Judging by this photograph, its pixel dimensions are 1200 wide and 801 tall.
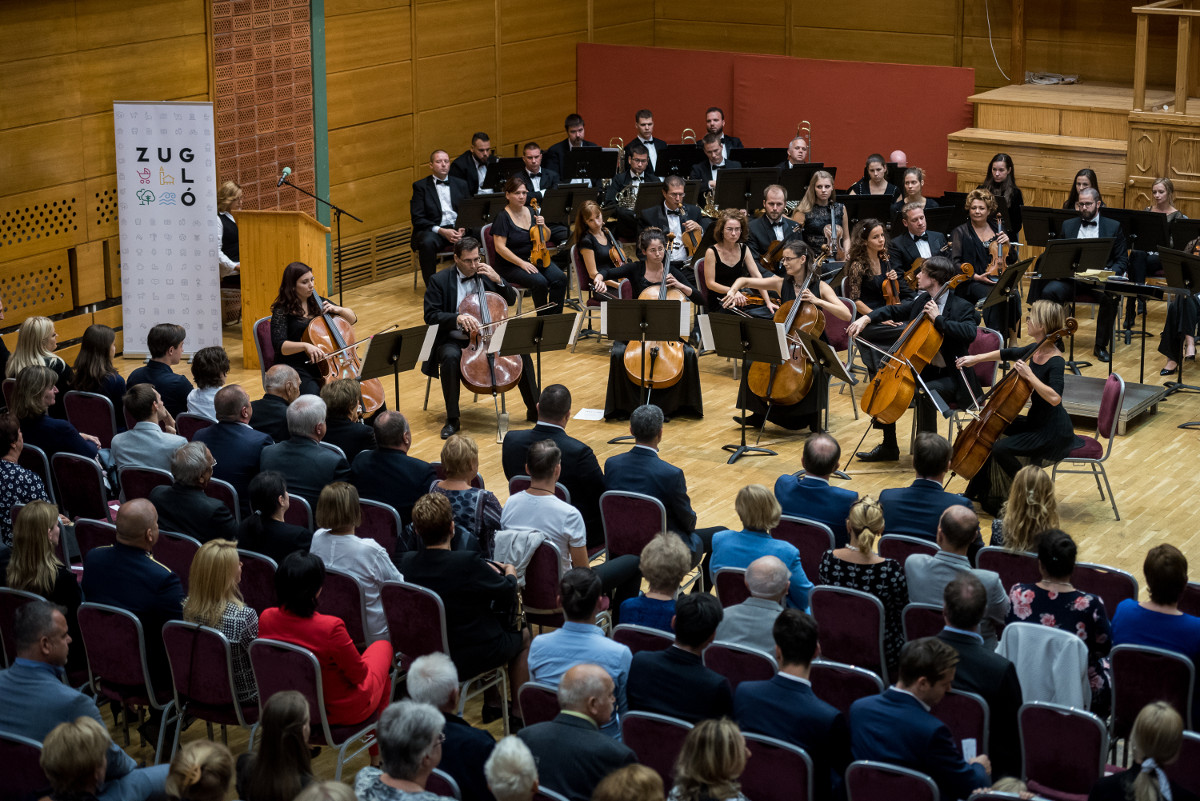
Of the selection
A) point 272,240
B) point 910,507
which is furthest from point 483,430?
point 910,507

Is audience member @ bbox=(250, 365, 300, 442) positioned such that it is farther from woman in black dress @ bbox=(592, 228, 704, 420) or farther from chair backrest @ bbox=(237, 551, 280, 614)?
woman in black dress @ bbox=(592, 228, 704, 420)

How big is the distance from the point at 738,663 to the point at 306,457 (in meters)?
2.60

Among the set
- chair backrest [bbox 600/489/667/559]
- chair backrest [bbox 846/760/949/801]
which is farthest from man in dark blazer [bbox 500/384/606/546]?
chair backrest [bbox 846/760/949/801]

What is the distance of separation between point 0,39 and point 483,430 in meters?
4.54

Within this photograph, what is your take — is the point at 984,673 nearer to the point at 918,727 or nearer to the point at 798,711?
the point at 918,727

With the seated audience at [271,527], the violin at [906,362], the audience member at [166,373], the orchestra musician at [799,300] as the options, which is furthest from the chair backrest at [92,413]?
the violin at [906,362]

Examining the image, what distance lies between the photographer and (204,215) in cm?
1098

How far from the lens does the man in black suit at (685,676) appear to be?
179 inches

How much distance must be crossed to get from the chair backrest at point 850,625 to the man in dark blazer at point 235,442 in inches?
113

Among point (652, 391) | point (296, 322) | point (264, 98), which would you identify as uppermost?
point (264, 98)

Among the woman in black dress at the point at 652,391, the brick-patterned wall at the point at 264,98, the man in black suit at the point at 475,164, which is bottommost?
the woman in black dress at the point at 652,391

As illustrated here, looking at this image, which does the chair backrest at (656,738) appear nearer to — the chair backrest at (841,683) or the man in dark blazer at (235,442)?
the chair backrest at (841,683)

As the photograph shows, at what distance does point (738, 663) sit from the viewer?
4.82 m

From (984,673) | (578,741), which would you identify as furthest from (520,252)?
(578,741)
